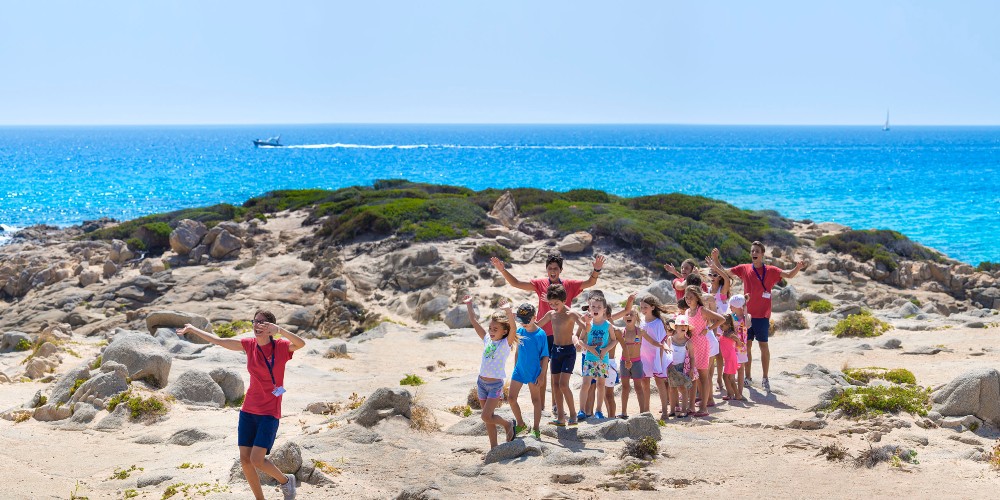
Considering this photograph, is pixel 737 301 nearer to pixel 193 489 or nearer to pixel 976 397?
pixel 976 397

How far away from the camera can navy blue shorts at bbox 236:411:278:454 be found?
305 inches

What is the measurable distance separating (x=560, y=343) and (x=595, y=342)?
1.90ft

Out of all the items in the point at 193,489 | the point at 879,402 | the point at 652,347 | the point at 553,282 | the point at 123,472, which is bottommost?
the point at 123,472

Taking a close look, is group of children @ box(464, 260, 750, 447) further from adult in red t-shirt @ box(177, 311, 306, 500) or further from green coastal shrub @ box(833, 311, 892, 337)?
green coastal shrub @ box(833, 311, 892, 337)

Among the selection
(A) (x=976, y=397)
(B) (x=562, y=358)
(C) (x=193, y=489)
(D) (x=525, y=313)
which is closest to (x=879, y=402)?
(A) (x=976, y=397)

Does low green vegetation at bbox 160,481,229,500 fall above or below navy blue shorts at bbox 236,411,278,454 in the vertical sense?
below

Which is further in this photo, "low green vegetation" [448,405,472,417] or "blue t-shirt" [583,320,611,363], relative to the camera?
"low green vegetation" [448,405,472,417]

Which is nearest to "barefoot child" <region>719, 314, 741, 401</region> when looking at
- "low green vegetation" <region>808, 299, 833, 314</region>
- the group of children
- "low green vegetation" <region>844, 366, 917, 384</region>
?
the group of children

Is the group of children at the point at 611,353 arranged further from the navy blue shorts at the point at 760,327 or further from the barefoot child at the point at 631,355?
the navy blue shorts at the point at 760,327

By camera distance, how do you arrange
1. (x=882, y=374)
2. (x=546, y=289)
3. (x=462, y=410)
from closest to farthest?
(x=546, y=289) → (x=462, y=410) → (x=882, y=374)

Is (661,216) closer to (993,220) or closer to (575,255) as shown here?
(575,255)

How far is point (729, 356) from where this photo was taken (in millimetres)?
11609

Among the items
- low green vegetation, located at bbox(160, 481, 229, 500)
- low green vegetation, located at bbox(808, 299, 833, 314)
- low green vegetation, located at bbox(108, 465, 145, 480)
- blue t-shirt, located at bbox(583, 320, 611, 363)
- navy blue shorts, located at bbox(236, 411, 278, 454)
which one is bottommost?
low green vegetation, located at bbox(808, 299, 833, 314)

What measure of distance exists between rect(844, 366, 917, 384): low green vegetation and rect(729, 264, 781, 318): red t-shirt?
195 cm
